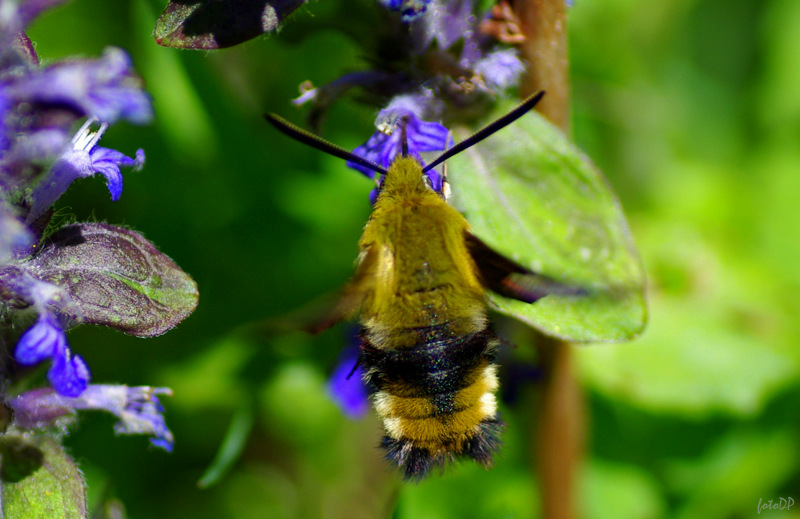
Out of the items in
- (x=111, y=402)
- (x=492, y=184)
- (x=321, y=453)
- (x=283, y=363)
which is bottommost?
(x=321, y=453)

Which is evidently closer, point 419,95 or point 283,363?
point 419,95

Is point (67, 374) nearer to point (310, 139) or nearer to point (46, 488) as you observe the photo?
point (46, 488)

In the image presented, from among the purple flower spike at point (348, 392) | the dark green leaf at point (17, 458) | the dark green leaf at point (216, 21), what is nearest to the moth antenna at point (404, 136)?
the dark green leaf at point (216, 21)

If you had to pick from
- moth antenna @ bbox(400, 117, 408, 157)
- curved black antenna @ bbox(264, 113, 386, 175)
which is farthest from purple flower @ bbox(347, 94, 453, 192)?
curved black antenna @ bbox(264, 113, 386, 175)

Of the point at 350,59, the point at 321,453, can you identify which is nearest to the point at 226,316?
the point at 321,453

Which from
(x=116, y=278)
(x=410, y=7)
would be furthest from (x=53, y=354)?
(x=410, y=7)

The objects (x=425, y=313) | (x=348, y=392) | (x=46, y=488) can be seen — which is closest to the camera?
(x=425, y=313)

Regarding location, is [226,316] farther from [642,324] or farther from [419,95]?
[642,324]
